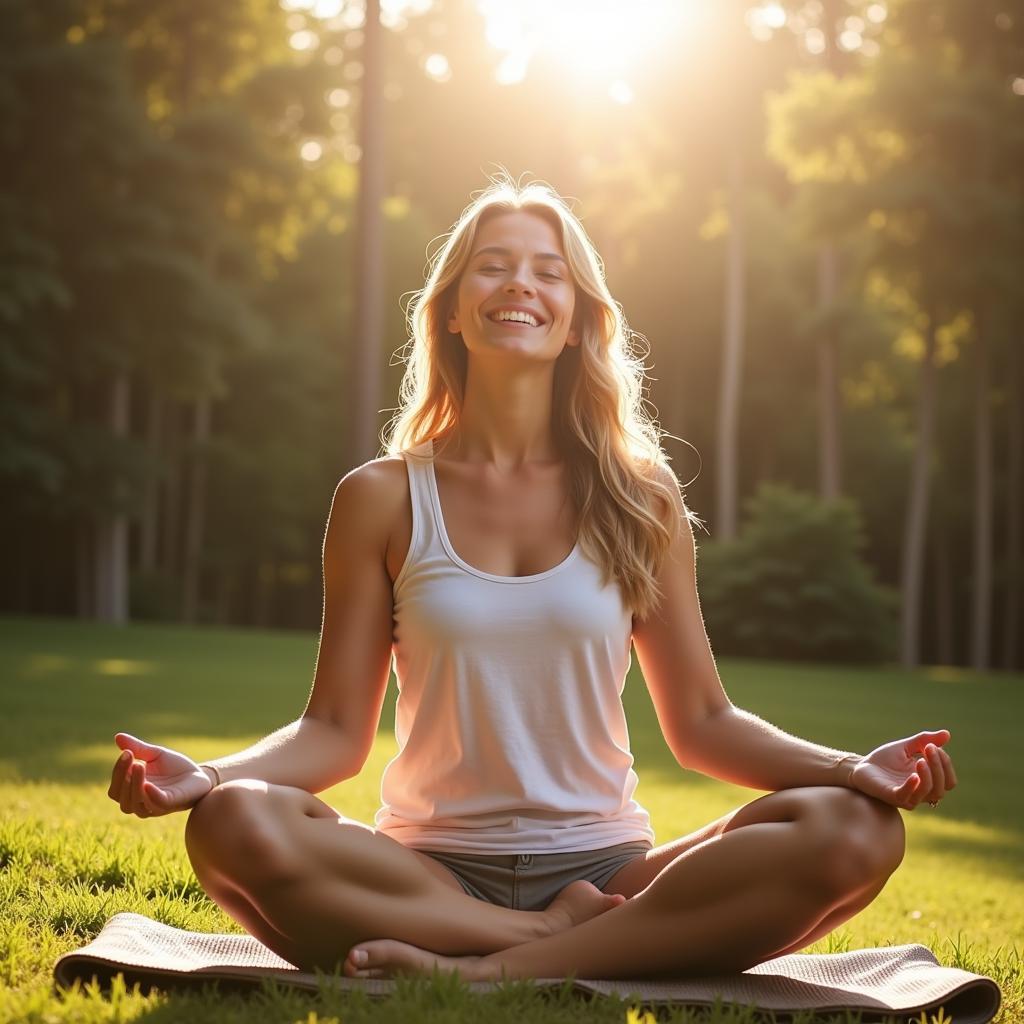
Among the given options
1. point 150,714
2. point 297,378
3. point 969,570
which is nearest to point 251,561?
point 297,378

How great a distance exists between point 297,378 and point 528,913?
28.1 meters

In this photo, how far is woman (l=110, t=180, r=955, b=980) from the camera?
9.44ft

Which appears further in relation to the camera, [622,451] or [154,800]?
[622,451]

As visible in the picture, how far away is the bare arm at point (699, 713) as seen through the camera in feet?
10.3

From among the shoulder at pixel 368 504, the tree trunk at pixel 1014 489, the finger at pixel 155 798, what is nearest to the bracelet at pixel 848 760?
the shoulder at pixel 368 504

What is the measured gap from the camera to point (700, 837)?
316cm

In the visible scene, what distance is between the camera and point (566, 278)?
3.56 metres

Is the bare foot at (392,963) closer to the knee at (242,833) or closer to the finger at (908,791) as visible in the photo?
the knee at (242,833)

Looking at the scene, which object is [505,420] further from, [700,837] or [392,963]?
[392,963]

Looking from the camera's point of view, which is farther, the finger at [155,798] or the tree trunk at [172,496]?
the tree trunk at [172,496]

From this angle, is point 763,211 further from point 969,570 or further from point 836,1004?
point 836,1004

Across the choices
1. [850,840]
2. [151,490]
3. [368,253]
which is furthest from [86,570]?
[850,840]

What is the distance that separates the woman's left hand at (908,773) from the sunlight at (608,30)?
22.7m

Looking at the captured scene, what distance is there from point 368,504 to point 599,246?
90.1 ft
